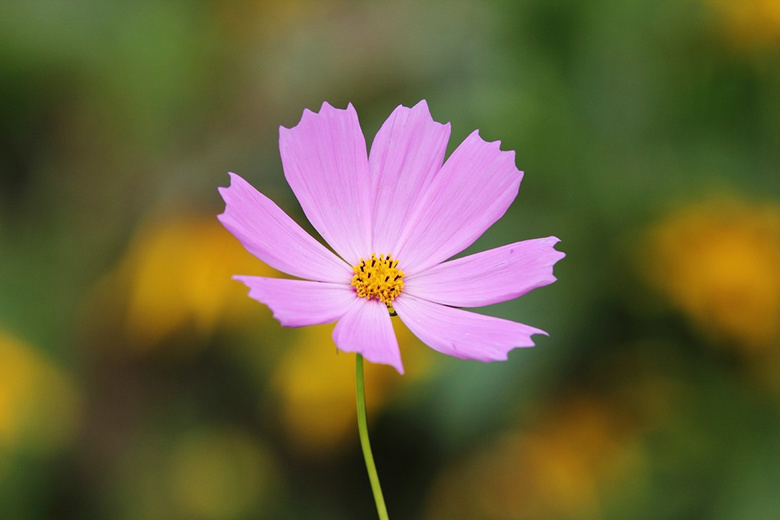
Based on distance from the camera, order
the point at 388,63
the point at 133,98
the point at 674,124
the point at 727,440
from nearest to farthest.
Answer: the point at 727,440
the point at 674,124
the point at 388,63
the point at 133,98

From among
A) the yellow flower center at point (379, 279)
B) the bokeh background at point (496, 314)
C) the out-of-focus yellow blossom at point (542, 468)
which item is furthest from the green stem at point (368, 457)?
the out-of-focus yellow blossom at point (542, 468)

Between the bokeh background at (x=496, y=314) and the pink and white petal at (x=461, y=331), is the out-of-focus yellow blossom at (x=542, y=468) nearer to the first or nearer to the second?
the bokeh background at (x=496, y=314)

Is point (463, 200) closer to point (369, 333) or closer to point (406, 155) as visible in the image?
point (406, 155)

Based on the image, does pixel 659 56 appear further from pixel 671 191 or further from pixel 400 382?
pixel 400 382

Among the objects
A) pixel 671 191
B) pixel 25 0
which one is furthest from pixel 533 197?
pixel 25 0

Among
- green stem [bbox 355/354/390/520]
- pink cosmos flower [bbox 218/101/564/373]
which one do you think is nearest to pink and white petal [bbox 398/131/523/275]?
pink cosmos flower [bbox 218/101/564/373]

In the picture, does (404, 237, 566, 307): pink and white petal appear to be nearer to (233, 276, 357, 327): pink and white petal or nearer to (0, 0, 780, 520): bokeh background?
(233, 276, 357, 327): pink and white petal
